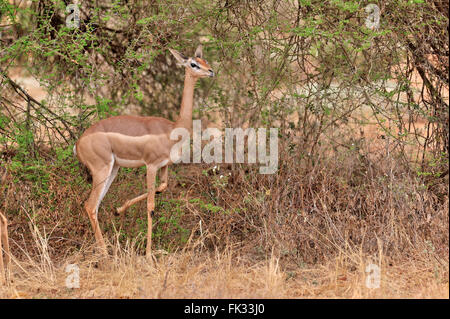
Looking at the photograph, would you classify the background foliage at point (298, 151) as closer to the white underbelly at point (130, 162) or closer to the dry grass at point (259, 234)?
the dry grass at point (259, 234)

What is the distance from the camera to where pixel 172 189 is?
25.2 feet

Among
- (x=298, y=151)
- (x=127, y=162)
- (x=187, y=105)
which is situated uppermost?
(x=187, y=105)

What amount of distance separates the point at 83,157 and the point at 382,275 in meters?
2.59

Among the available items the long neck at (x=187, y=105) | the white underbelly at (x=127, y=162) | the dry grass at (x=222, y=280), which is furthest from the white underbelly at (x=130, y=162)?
the dry grass at (x=222, y=280)

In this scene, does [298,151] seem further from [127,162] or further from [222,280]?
[222,280]

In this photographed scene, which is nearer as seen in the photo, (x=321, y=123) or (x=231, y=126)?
(x=321, y=123)

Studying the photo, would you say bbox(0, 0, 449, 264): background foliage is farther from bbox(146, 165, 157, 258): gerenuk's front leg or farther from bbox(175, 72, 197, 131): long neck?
bbox(175, 72, 197, 131): long neck

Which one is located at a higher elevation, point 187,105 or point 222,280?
point 187,105

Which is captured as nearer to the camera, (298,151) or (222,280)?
(222,280)

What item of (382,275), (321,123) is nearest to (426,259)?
(382,275)

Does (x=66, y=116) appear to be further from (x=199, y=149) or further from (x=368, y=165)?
(x=368, y=165)

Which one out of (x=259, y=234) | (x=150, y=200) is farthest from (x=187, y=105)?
(x=259, y=234)

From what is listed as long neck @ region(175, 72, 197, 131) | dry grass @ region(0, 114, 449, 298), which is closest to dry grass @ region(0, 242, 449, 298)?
dry grass @ region(0, 114, 449, 298)

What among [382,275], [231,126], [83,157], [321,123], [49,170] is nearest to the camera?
[382,275]
